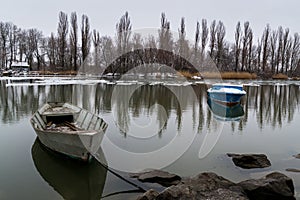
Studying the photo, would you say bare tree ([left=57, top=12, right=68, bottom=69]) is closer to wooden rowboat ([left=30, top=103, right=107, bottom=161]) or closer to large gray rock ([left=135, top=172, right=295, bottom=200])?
wooden rowboat ([left=30, top=103, right=107, bottom=161])

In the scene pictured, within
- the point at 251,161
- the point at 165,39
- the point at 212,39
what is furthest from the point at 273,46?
the point at 251,161

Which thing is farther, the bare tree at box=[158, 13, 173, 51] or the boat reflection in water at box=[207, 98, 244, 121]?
the bare tree at box=[158, 13, 173, 51]

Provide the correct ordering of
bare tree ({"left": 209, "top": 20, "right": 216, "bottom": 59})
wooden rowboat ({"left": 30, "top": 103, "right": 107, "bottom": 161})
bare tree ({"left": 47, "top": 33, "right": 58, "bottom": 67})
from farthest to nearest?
bare tree ({"left": 47, "top": 33, "right": 58, "bottom": 67}) < bare tree ({"left": 209, "top": 20, "right": 216, "bottom": 59}) < wooden rowboat ({"left": 30, "top": 103, "right": 107, "bottom": 161})

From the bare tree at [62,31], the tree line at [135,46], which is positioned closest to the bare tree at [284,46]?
the tree line at [135,46]

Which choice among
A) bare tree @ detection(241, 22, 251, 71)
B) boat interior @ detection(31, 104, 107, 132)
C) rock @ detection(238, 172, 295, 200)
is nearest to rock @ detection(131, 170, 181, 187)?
rock @ detection(238, 172, 295, 200)

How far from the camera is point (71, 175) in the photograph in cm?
589

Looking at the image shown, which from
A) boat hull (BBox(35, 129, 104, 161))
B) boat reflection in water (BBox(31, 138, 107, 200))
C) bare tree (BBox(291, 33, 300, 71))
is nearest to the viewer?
boat reflection in water (BBox(31, 138, 107, 200))

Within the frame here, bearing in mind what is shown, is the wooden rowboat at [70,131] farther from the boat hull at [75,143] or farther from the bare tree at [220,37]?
the bare tree at [220,37]

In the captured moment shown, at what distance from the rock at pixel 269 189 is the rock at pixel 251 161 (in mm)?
1539

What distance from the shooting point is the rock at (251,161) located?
21.7ft

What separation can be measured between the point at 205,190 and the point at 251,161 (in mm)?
2605

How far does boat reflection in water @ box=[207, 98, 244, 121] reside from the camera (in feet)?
42.5

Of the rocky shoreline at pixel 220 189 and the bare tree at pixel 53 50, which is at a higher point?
the bare tree at pixel 53 50

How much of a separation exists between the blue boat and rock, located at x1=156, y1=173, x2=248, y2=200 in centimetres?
1185
